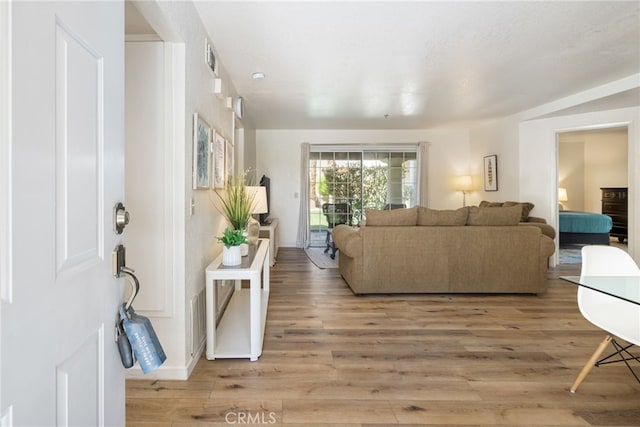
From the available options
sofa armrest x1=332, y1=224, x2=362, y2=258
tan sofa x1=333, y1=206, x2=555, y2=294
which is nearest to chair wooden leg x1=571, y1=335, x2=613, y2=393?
tan sofa x1=333, y1=206, x2=555, y2=294

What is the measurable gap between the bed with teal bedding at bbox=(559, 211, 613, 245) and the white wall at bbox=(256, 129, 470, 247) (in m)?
1.97

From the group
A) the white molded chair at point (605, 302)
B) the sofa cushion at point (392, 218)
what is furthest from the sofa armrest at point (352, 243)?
the white molded chair at point (605, 302)

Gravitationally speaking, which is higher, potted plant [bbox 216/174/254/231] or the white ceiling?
the white ceiling

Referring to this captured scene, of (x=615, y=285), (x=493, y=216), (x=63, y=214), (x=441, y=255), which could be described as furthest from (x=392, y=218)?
(x=63, y=214)

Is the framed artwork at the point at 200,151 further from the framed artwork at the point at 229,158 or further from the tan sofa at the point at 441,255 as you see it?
the tan sofa at the point at 441,255

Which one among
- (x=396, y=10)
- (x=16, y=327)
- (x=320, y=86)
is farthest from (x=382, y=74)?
(x=16, y=327)

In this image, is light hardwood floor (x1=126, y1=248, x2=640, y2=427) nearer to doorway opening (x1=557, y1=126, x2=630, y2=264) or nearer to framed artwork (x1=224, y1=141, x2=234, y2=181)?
framed artwork (x1=224, y1=141, x2=234, y2=181)

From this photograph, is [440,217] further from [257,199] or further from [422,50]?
[257,199]

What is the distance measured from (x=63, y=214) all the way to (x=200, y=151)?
166 cm

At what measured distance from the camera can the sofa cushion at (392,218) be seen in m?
3.70

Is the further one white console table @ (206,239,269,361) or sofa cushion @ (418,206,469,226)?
sofa cushion @ (418,206,469,226)

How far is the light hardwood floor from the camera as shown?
1.71m

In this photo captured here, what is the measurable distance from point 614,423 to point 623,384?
0.48 meters

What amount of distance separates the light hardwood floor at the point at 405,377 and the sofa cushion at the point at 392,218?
0.95m
